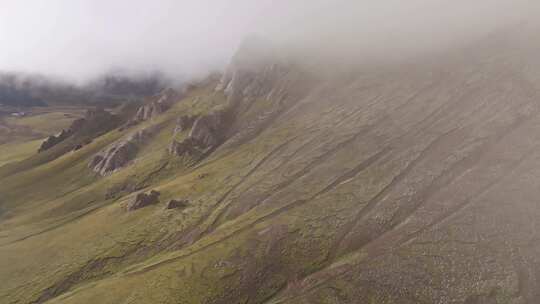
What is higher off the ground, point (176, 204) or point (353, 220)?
point (353, 220)

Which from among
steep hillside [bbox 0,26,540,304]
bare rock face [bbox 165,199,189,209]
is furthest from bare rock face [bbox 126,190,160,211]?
bare rock face [bbox 165,199,189,209]

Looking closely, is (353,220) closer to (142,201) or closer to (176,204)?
(176,204)

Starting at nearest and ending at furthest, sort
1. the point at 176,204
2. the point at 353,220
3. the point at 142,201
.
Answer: the point at 353,220 < the point at 176,204 < the point at 142,201

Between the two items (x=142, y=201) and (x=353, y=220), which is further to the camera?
(x=142, y=201)

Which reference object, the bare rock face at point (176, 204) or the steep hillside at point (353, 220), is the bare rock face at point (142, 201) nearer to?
the steep hillside at point (353, 220)

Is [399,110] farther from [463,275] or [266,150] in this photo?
[463,275]

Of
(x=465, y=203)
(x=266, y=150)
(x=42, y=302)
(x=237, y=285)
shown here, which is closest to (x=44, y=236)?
(x=42, y=302)

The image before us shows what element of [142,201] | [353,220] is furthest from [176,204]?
[353,220]
